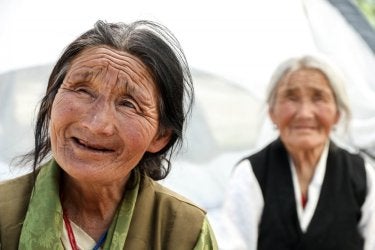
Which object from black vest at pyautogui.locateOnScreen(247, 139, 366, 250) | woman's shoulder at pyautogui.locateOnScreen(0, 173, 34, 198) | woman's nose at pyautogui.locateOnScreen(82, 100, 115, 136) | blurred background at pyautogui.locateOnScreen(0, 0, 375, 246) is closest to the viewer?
woman's nose at pyautogui.locateOnScreen(82, 100, 115, 136)

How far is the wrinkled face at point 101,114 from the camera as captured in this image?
4.67 ft

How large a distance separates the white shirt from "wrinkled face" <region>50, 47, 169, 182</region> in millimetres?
1173

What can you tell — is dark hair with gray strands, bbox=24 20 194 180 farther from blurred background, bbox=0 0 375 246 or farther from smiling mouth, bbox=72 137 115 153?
blurred background, bbox=0 0 375 246

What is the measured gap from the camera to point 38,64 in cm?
320

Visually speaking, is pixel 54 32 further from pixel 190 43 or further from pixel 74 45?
pixel 74 45

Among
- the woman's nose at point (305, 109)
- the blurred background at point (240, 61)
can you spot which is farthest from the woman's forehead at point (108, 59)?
the blurred background at point (240, 61)

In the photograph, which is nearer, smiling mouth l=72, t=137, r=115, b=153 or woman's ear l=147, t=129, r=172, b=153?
smiling mouth l=72, t=137, r=115, b=153

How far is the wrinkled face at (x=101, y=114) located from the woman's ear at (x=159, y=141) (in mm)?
109

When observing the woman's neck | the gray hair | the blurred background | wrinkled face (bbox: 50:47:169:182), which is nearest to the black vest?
the gray hair

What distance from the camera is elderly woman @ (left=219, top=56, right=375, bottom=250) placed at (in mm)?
2605

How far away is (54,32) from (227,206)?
1238 millimetres

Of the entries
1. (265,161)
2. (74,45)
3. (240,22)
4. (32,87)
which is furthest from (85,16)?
(74,45)

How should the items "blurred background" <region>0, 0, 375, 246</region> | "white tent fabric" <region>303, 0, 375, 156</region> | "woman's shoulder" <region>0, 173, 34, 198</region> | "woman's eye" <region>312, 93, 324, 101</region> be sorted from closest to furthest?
"woman's shoulder" <region>0, 173, 34, 198</region>, "woman's eye" <region>312, 93, 324, 101</region>, "blurred background" <region>0, 0, 375, 246</region>, "white tent fabric" <region>303, 0, 375, 156</region>

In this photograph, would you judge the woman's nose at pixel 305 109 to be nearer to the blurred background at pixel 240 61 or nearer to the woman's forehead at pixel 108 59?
the blurred background at pixel 240 61
